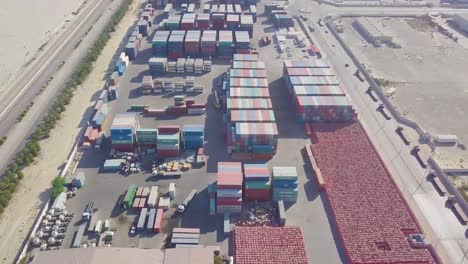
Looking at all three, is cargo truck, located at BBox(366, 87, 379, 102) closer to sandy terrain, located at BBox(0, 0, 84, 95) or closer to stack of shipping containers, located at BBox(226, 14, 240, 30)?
stack of shipping containers, located at BBox(226, 14, 240, 30)

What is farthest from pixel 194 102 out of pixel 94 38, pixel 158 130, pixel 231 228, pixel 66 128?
pixel 94 38

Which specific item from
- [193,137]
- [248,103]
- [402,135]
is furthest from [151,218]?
[402,135]

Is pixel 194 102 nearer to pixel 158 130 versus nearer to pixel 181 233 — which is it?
pixel 158 130

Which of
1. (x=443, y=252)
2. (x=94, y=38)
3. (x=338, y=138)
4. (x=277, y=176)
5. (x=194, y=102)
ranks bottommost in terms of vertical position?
(x=443, y=252)

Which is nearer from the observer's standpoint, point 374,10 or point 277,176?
point 277,176

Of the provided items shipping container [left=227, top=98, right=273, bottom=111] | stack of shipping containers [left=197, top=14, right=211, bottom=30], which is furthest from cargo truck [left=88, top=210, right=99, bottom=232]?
stack of shipping containers [left=197, top=14, right=211, bottom=30]

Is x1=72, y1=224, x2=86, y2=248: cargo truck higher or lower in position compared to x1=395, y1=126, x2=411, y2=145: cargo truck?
lower

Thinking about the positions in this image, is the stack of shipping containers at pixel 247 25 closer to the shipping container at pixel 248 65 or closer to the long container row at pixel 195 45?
the long container row at pixel 195 45
